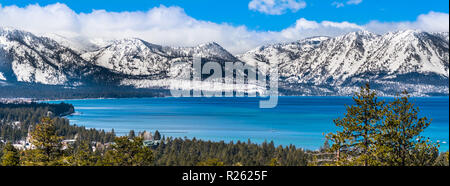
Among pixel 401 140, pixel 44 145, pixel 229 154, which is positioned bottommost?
pixel 229 154

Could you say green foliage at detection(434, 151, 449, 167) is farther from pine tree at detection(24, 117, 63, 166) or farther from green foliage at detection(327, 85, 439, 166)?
pine tree at detection(24, 117, 63, 166)

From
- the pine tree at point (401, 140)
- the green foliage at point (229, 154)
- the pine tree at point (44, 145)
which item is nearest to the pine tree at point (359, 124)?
the pine tree at point (401, 140)

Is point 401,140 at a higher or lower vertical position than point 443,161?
higher

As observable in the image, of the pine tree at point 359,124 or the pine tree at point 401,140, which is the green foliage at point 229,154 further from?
the pine tree at point 401,140

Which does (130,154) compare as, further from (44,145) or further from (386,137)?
(386,137)

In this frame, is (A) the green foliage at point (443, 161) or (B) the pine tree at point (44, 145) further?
(B) the pine tree at point (44, 145)

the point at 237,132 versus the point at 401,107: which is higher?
the point at 401,107

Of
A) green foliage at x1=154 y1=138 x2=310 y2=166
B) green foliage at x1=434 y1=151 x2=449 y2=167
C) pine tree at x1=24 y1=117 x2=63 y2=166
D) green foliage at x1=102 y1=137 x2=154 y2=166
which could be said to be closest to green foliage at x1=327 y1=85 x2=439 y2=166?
green foliage at x1=434 y1=151 x2=449 y2=167

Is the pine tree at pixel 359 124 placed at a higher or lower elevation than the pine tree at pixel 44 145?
higher

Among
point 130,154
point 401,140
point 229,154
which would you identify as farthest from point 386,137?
point 229,154
